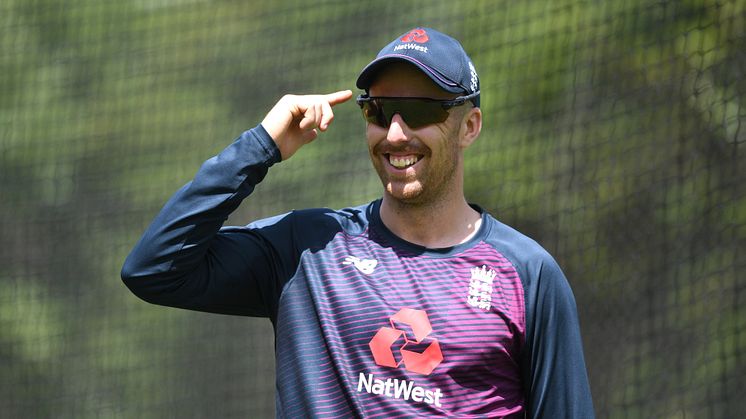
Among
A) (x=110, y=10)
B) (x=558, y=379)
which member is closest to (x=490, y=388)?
(x=558, y=379)

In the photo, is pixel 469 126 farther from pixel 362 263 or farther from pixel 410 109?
pixel 362 263

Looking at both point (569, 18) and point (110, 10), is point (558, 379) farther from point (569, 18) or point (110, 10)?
point (110, 10)

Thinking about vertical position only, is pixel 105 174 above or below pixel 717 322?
above

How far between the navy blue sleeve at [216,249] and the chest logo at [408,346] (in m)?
0.28

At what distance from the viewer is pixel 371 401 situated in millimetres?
2131

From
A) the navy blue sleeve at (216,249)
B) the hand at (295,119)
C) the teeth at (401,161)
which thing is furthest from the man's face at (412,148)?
the navy blue sleeve at (216,249)

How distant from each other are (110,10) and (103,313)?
1251 mm

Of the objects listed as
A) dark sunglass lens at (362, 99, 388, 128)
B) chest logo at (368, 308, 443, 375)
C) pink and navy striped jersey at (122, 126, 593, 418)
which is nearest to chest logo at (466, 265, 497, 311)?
pink and navy striped jersey at (122, 126, 593, 418)

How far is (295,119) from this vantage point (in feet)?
7.74

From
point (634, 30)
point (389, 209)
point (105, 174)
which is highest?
point (634, 30)

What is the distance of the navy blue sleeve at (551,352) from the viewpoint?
219cm

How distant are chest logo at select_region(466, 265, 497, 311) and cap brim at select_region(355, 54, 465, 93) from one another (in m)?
0.38

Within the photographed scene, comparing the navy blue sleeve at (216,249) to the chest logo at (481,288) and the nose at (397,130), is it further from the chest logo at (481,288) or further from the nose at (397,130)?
the chest logo at (481,288)

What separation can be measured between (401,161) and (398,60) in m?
0.21
